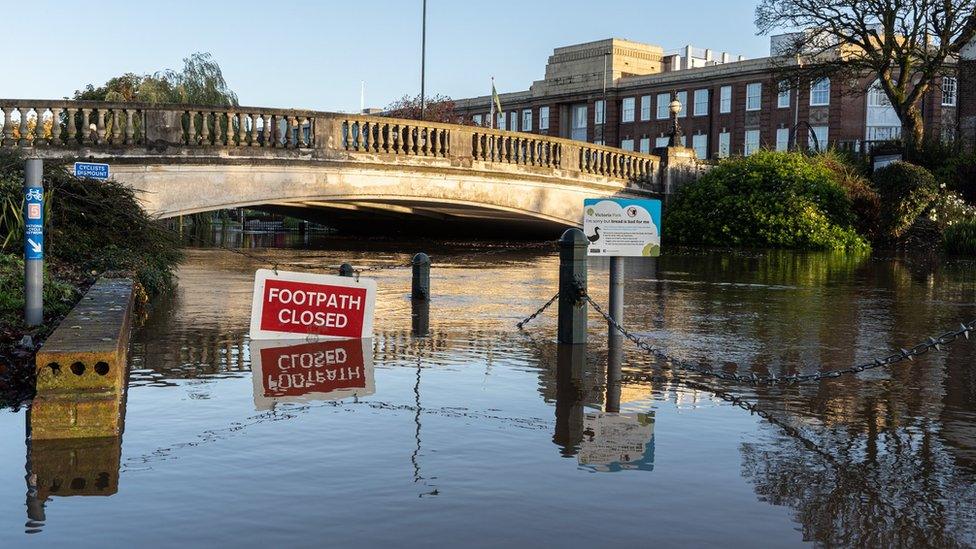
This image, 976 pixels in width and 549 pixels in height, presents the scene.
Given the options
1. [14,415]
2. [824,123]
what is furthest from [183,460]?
[824,123]

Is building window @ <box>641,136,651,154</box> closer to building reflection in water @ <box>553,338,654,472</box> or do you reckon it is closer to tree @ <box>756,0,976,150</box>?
tree @ <box>756,0,976,150</box>

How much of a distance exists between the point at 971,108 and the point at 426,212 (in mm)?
28762

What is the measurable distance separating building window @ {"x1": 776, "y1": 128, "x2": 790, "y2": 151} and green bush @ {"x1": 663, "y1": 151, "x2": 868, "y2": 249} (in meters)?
29.7

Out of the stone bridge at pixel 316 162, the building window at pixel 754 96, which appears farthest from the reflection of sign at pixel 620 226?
the building window at pixel 754 96

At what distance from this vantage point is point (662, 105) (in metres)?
71.3

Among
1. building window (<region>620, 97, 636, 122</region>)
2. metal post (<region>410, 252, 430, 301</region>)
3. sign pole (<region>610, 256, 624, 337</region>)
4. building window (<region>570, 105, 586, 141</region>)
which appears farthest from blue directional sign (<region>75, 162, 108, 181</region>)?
building window (<region>570, 105, 586, 141</region>)

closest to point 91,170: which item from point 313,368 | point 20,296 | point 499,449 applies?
point 20,296

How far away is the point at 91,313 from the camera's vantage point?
25.7 ft

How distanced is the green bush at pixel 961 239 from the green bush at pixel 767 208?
2790 millimetres

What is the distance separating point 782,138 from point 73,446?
62823 mm

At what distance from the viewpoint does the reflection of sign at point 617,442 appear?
18.7 ft

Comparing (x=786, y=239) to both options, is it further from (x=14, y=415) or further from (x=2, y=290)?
(x=14, y=415)

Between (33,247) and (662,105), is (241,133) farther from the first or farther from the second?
(662,105)

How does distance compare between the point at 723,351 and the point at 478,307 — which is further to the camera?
the point at 478,307
